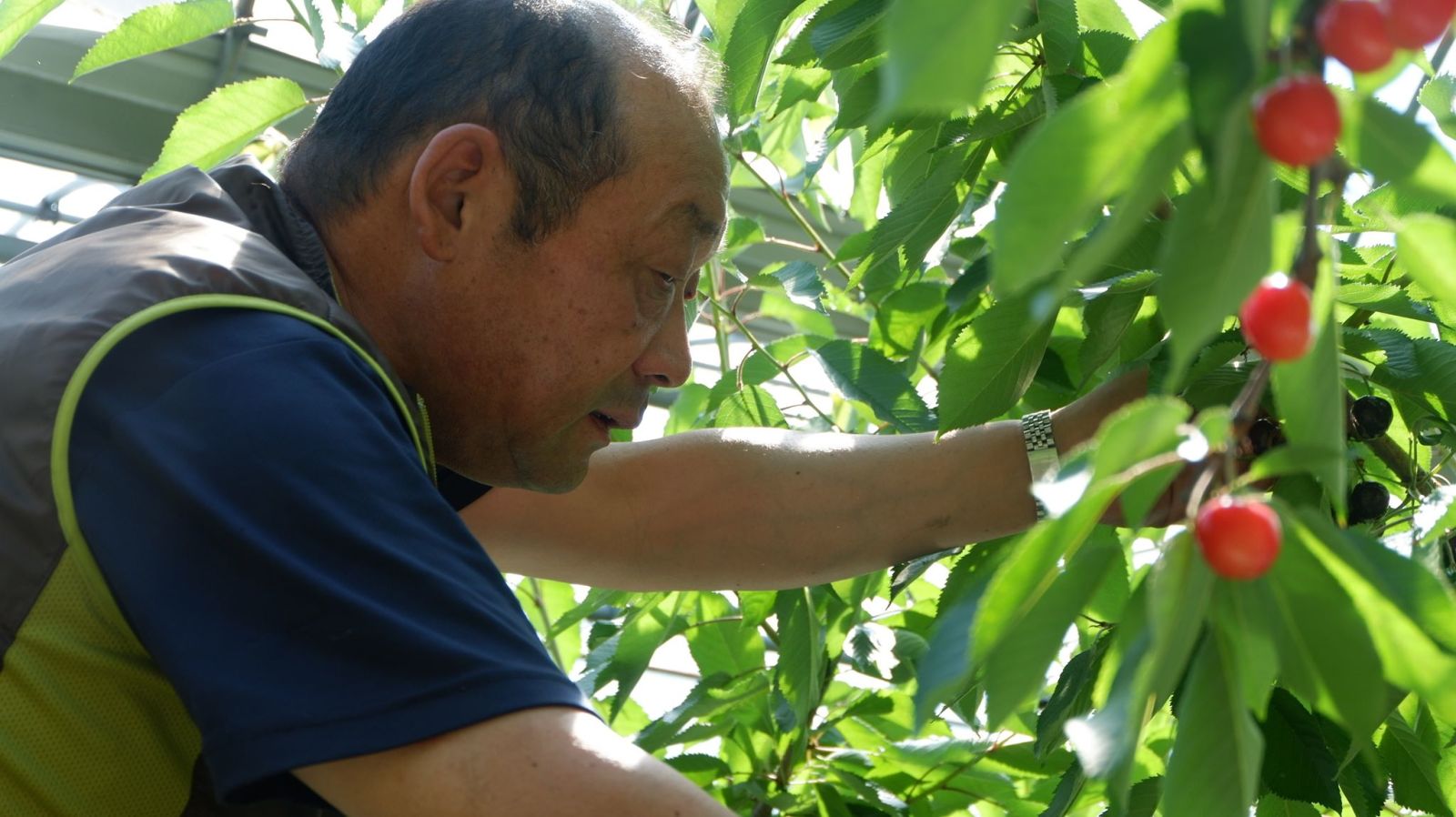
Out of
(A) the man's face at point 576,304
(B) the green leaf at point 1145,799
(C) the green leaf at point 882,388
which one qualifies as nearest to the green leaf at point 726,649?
(C) the green leaf at point 882,388

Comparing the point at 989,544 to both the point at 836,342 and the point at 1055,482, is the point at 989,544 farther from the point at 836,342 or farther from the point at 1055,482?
the point at 1055,482

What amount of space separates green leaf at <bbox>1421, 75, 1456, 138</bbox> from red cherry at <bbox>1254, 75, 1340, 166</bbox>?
63 centimetres

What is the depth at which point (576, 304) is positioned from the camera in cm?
112

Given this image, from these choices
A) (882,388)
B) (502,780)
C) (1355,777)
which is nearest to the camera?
(502,780)

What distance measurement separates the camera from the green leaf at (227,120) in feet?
4.78

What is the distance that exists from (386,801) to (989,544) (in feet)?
1.90

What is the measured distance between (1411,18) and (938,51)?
0.11 m

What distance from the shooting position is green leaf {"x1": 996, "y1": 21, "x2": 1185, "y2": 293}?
1.17 feet

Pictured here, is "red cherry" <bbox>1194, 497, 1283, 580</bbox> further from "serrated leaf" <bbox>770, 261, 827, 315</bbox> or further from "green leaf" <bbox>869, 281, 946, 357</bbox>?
"serrated leaf" <bbox>770, 261, 827, 315</bbox>

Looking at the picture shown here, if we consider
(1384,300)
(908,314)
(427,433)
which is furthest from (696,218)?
(1384,300)

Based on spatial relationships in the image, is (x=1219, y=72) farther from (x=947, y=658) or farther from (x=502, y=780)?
(x=502, y=780)

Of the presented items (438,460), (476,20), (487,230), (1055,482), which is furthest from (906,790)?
(1055,482)

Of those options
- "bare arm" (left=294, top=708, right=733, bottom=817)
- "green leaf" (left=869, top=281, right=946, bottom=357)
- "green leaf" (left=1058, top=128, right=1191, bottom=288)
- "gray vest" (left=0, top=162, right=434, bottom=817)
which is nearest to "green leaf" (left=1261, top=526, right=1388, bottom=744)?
"green leaf" (left=1058, top=128, right=1191, bottom=288)

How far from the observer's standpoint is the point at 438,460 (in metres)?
1.21
